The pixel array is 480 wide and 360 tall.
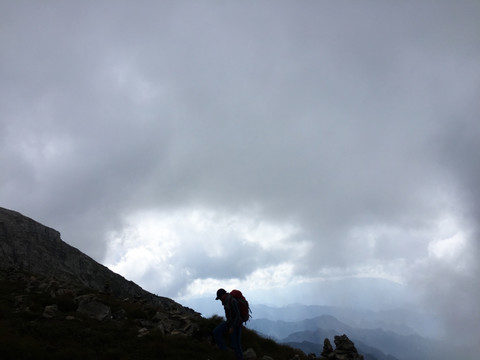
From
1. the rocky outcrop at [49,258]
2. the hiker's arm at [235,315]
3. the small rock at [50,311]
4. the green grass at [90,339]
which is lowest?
the green grass at [90,339]

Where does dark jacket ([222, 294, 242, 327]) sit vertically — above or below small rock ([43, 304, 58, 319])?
above

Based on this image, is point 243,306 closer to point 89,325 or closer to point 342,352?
point 89,325

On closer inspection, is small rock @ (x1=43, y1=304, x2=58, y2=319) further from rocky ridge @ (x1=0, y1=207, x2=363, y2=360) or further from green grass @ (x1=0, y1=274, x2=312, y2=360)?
green grass @ (x1=0, y1=274, x2=312, y2=360)

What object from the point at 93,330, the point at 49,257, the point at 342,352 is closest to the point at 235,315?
the point at 93,330

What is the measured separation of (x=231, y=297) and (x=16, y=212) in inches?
3475

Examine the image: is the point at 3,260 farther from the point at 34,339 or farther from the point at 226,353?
the point at 226,353

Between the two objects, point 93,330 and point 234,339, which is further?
point 93,330

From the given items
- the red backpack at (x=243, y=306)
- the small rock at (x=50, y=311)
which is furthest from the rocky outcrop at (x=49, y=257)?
the red backpack at (x=243, y=306)

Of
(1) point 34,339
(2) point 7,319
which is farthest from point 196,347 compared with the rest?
(2) point 7,319

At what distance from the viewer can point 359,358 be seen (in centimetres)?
1878

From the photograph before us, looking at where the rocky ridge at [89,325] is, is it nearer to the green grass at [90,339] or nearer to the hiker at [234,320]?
the green grass at [90,339]

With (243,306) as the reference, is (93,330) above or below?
below

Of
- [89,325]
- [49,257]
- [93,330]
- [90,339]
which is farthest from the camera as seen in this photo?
[49,257]

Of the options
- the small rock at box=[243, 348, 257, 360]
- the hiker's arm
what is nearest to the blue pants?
the hiker's arm
